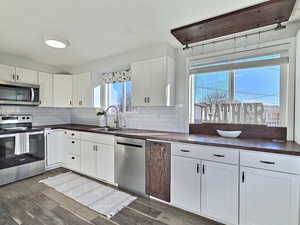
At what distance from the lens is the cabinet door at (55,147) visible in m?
3.42

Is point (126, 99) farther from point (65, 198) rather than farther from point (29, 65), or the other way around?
point (29, 65)

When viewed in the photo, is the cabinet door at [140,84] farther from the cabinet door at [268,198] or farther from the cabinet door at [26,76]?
the cabinet door at [26,76]

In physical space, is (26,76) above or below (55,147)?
above

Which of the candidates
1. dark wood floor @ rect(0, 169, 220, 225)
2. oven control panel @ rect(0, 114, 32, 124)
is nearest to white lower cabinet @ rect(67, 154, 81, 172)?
dark wood floor @ rect(0, 169, 220, 225)

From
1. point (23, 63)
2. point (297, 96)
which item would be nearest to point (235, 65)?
point (297, 96)

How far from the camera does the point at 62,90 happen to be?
12.8 feet

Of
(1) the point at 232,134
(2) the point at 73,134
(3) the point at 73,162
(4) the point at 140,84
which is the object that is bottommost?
(3) the point at 73,162

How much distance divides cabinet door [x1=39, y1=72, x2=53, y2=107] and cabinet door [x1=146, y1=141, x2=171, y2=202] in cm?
278

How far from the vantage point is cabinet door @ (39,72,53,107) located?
11.8 feet

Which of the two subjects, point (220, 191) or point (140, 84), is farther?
point (140, 84)

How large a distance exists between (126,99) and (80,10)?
1.97 m

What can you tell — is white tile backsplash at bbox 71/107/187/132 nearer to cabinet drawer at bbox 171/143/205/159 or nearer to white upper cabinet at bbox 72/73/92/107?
cabinet drawer at bbox 171/143/205/159

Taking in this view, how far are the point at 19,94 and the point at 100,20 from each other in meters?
2.43

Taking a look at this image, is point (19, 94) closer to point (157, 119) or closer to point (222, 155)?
point (157, 119)
